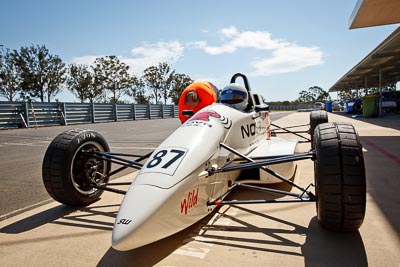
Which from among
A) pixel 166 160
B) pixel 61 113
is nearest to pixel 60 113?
pixel 61 113

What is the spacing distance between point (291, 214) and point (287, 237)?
23.4 inches

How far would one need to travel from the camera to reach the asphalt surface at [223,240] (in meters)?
2.21

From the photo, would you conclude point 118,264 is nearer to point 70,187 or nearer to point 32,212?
point 70,187

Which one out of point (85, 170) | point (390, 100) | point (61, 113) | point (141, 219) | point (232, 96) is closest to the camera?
point (141, 219)

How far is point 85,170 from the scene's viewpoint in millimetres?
3584

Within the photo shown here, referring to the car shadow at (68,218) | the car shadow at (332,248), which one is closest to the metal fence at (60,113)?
the car shadow at (68,218)

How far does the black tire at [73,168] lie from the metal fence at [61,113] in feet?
59.5

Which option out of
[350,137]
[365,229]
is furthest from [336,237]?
[350,137]

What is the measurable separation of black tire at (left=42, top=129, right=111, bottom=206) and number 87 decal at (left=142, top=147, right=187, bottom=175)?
48.7 inches

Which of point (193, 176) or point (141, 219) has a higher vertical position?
point (193, 176)

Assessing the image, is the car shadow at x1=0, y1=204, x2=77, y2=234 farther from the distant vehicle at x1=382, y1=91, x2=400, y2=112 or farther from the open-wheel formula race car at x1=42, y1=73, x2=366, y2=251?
the distant vehicle at x1=382, y1=91, x2=400, y2=112

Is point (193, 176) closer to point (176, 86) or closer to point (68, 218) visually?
point (68, 218)

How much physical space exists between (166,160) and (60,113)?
22534 millimetres

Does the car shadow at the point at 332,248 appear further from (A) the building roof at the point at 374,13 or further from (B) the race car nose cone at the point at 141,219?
(A) the building roof at the point at 374,13
